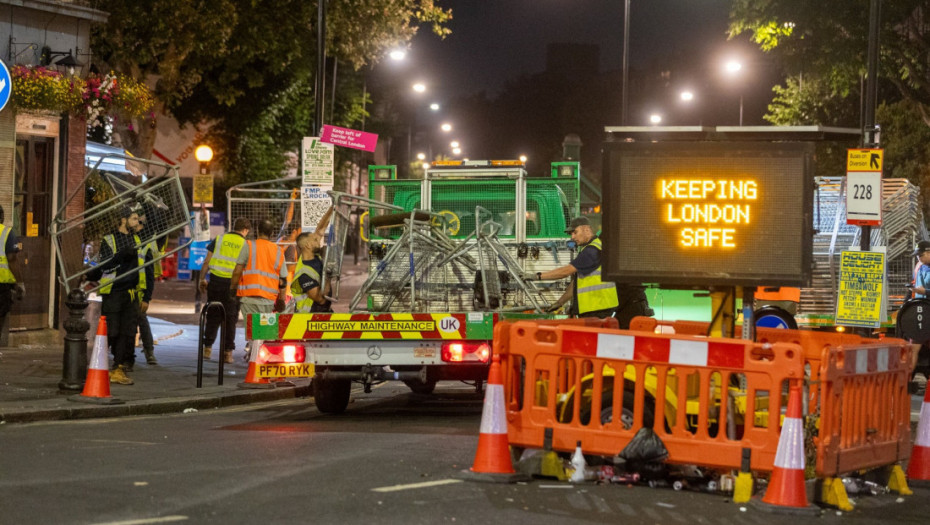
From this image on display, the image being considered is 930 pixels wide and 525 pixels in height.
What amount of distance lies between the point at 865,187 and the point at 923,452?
7.82m

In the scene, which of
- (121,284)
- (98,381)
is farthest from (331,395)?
(121,284)

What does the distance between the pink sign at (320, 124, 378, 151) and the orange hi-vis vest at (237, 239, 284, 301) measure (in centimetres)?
262

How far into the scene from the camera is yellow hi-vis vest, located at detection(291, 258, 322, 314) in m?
14.0

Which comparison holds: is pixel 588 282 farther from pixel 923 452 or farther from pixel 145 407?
pixel 145 407

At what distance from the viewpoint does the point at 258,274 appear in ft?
53.9

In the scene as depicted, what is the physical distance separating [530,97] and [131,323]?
324ft

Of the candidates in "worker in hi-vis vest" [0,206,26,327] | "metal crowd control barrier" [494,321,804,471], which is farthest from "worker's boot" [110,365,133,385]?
"metal crowd control barrier" [494,321,804,471]

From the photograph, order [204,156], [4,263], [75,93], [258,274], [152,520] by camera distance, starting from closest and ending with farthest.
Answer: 1. [152,520]
2. [4,263]
3. [258,274]
4. [75,93]
5. [204,156]

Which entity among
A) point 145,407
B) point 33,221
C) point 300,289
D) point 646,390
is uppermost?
point 33,221

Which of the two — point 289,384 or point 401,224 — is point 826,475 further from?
point 289,384

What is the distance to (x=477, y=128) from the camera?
124 m

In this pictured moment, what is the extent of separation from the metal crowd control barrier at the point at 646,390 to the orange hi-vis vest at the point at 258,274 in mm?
7372

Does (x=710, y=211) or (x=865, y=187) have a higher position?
(x=865, y=187)

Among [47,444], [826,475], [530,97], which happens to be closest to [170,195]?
[47,444]
